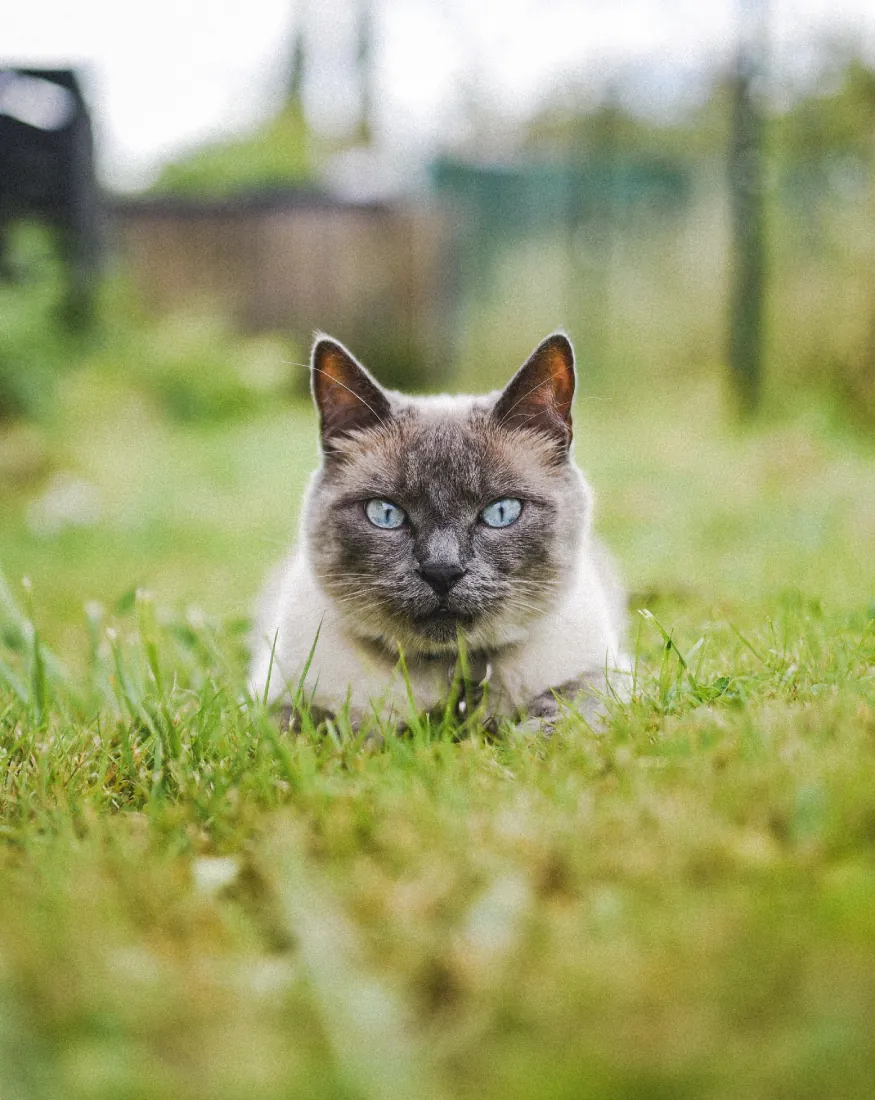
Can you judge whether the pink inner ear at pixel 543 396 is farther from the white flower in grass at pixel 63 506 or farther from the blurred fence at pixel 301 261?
the blurred fence at pixel 301 261

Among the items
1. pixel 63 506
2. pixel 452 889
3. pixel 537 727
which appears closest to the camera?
pixel 452 889

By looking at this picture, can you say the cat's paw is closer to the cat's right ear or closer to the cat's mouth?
the cat's mouth

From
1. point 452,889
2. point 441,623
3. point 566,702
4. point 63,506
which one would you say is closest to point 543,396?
point 441,623

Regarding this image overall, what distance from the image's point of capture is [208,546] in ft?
15.0

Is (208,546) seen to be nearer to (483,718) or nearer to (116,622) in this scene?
(116,622)

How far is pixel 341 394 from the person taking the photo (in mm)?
2115

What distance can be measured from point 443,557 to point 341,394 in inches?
21.5

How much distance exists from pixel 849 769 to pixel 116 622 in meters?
2.64

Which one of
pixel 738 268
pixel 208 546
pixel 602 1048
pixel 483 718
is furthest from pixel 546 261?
pixel 602 1048

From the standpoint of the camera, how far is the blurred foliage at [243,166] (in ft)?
40.0

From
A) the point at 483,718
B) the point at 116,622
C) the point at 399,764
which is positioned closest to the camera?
the point at 399,764

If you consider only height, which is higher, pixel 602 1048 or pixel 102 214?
pixel 102 214

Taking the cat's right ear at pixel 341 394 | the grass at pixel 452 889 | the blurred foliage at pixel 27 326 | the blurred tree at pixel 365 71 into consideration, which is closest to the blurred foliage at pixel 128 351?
the blurred foliage at pixel 27 326

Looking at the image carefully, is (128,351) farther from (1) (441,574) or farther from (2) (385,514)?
(1) (441,574)
